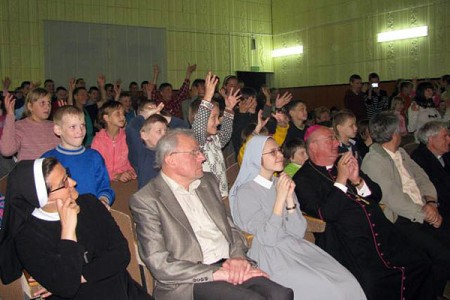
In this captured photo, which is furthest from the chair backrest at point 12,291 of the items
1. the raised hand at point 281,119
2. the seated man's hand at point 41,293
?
the raised hand at point 281,119

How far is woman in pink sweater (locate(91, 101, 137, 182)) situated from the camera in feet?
14.9

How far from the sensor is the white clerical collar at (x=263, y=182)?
3285mm

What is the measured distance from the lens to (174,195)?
2.85m

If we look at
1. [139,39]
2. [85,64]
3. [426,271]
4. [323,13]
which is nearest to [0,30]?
[85,64]

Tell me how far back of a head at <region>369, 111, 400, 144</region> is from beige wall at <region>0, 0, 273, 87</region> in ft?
30.9

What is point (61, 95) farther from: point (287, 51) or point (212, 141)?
point (287, 51)

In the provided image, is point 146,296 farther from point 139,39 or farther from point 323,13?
point 323,13

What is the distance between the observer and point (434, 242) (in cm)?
387

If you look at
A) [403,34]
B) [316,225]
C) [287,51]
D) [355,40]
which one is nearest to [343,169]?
[316,225]

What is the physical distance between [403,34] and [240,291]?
10.9 meters

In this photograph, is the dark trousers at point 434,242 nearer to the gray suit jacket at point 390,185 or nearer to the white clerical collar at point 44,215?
the gray suit jacket at point 390,185

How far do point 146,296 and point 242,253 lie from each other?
633 mm

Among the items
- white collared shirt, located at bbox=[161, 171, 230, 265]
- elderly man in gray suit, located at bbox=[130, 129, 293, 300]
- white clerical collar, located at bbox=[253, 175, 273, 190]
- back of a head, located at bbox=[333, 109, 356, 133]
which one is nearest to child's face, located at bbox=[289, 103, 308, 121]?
back of a head, located at bbox=[333, 109, 356, 133]

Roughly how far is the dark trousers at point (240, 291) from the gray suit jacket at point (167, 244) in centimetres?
5
